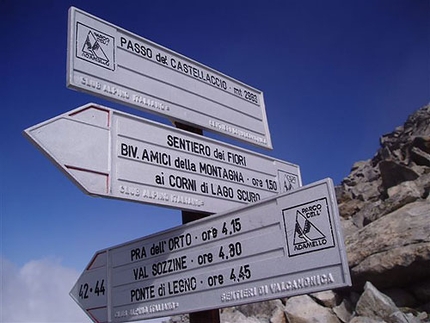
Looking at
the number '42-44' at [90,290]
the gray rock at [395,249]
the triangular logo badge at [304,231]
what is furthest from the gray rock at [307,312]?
the triangular logo badge at [304,231]

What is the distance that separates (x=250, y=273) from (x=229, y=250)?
0.35m

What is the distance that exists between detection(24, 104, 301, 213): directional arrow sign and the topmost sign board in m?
0.35

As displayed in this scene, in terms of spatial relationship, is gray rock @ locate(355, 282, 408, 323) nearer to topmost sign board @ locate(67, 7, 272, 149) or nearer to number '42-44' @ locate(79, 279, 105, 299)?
topmost sign board @ locate(67, 7, 272, 149)

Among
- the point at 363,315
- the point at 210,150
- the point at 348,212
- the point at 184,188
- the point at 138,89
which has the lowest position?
the point at 363,315

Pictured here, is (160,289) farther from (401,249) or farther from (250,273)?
(401,249)

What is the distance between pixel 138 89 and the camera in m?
4.77

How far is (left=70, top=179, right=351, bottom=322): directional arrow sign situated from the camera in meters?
3.56

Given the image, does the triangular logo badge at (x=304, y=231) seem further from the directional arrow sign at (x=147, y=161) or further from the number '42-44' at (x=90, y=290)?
the number '42-44' at (x=90, y=290)

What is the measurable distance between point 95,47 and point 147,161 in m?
1.40

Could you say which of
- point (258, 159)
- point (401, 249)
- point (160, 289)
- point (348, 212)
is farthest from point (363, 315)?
point (348, 212)

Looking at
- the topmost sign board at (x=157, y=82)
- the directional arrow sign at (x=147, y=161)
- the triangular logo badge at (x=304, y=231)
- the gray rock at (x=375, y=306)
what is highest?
the topmost sign board at (x=157, y=82)

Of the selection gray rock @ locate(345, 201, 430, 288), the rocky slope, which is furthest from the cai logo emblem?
gray rock @ locate(345, 201, 430, 288)

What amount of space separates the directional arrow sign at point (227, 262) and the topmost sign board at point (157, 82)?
1.53 m

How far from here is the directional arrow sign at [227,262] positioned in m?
3.56
